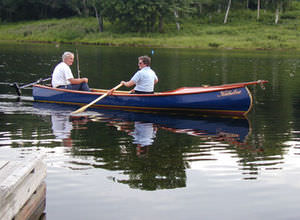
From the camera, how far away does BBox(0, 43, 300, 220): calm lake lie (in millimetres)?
6414

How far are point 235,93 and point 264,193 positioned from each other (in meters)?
6.43

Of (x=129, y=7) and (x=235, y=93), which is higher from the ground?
(x=129, y=7)

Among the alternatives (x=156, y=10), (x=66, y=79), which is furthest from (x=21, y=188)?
(x=156, y=10)

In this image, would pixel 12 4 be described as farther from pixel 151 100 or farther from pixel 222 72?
pixel 151 100

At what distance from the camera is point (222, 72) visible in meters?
27.6

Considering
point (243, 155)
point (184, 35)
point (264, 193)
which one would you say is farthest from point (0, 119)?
point (184, 35)

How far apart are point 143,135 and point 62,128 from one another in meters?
2.08

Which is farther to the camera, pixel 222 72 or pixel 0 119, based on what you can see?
pixel 222 72

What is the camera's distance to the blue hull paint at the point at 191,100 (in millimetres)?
13219

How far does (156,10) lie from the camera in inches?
2378

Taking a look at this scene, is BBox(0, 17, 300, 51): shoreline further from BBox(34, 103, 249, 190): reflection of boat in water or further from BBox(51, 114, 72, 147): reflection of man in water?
BBox(51, 114, 72, 147): reflection of man in water

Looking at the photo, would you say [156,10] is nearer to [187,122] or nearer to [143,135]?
[187,122]

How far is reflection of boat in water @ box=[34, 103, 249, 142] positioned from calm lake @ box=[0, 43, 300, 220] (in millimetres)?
26

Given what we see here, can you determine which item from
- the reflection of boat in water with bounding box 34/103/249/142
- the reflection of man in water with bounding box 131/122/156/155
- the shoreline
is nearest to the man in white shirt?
the reflection of boat in water with bounding box 34/103/249/142
